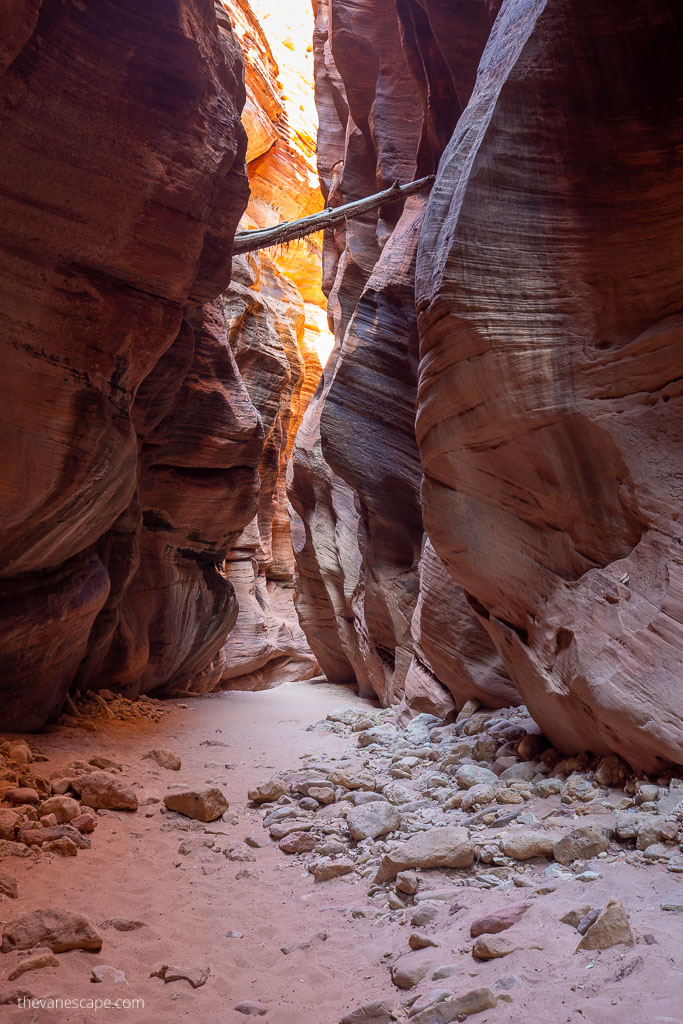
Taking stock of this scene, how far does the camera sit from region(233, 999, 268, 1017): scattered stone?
3.07 m

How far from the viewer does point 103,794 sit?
587cm

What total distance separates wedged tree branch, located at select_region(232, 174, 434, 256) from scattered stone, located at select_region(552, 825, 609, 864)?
9231mm

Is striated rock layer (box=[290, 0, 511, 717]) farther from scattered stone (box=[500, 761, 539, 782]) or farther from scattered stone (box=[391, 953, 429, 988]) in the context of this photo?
scattered stone (box=[391, 953, 429, 988])

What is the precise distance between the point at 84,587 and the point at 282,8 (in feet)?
119

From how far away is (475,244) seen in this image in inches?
212

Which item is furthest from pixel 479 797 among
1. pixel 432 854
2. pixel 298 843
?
pixel 298 843

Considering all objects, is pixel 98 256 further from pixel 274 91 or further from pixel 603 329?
pixel 274 91

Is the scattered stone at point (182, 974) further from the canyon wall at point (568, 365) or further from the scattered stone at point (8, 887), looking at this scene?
the canyon wall at point (568, 365)

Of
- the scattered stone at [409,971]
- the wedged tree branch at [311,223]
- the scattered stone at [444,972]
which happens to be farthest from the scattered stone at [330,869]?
the wedged tree branch at [311,223]

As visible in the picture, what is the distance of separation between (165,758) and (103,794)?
1804mm

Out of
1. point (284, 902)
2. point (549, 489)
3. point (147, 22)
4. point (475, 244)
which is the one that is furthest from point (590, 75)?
point (284, 902)

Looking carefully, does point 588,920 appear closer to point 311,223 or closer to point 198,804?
Result: point 198,804

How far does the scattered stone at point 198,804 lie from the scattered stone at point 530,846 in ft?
9.56

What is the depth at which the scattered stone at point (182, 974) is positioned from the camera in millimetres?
3320
